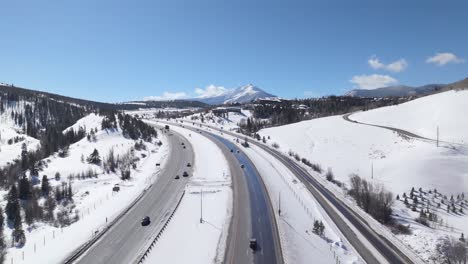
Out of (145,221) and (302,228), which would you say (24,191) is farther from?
(302,228)

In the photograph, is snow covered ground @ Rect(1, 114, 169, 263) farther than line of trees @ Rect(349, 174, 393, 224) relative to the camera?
No

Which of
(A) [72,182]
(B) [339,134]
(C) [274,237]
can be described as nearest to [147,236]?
(C) [274,237]

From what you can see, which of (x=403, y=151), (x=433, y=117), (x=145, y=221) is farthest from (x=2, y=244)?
(x=433, y=117)

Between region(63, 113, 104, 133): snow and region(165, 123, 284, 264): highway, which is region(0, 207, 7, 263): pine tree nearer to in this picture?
region(165, 123, 284, 264): highway

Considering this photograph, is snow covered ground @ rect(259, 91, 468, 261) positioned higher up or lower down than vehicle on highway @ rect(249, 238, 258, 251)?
higher up

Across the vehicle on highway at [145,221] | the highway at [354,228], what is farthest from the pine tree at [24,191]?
the highway at [354,228]

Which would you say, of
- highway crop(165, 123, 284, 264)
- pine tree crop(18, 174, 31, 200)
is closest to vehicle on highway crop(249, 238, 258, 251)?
highway crop(165, 123, 284, 264)
